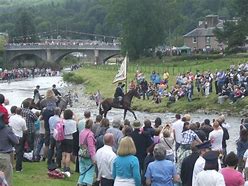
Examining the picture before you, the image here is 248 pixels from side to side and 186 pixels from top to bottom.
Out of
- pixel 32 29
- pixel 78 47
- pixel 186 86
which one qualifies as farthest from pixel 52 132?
pixel 32 29

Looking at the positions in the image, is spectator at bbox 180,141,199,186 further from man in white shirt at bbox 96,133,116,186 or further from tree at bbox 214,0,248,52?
tree at bbox 214,0,248,52

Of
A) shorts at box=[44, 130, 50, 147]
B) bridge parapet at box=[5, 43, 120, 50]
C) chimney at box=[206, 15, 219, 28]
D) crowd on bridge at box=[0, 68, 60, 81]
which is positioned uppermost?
chimney at box=[206, 15, 219, 28]

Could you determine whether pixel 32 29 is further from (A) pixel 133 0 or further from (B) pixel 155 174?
(B) pixel 155 174

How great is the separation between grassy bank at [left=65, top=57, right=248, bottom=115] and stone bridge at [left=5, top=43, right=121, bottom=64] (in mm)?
44142

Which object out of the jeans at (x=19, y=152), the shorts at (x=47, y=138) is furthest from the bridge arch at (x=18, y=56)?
the jeans at (x=19, y=152)

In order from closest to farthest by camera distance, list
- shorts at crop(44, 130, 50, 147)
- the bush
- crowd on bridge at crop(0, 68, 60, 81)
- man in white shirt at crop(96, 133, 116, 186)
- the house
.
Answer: man in white shirt at crop(96, 133, 116, 186) < shorts at crop(44, 130, 50, 147) < the bush < crowd on bridge at crop(0, 68, 60, 81) < the house

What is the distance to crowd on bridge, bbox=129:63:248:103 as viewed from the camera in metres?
47.6

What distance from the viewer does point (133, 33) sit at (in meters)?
98.8

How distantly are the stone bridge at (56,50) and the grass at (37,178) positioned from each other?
123 metres

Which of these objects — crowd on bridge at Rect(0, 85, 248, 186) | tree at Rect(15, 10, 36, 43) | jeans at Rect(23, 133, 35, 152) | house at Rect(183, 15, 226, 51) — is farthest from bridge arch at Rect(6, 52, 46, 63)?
crowd on bridge at Rect(0, 85, 248, 186)

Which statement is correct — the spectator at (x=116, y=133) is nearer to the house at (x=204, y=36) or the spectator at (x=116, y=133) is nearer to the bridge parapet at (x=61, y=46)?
the house at (x=204, y=36)

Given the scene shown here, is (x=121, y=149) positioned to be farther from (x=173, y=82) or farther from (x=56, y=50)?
(x=56, y=50)

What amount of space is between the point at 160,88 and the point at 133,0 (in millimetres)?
47780

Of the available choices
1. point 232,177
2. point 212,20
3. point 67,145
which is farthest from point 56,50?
point 232,177
